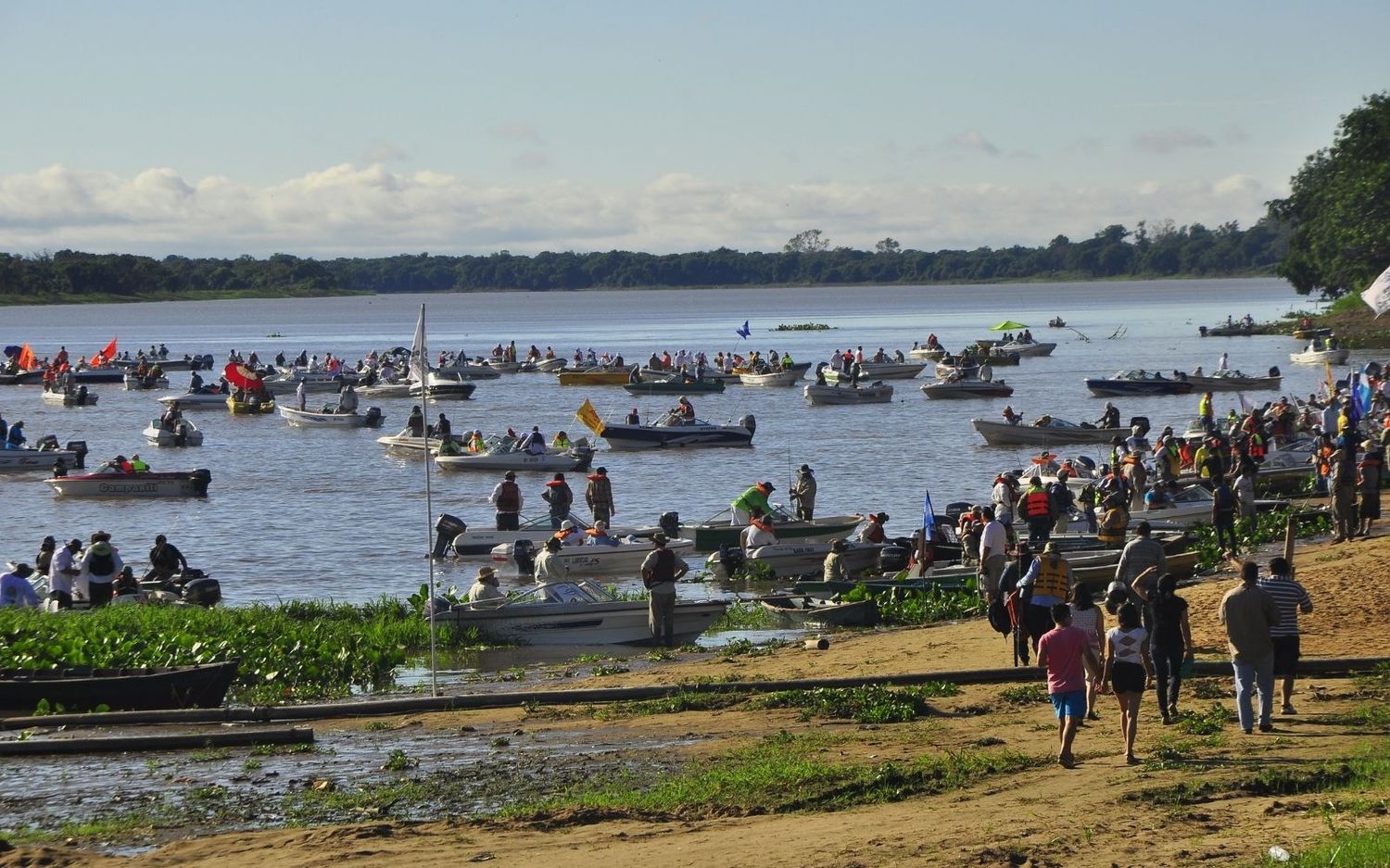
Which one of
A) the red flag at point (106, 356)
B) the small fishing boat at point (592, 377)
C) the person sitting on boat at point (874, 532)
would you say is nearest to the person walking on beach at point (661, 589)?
the person sitting on boat at point (874, 532)

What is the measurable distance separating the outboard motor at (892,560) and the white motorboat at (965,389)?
4780 centimetres

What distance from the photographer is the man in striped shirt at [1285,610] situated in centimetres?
1442

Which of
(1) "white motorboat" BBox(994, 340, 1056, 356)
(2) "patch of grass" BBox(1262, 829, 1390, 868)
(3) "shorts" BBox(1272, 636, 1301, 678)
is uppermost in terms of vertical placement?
(3) "shorts" BBox(1272, 636, 1301, 678)

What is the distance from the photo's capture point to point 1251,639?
1399 centimetres

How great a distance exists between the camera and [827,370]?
83812 millimetres

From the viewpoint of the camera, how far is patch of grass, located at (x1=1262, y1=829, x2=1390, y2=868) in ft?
32.0

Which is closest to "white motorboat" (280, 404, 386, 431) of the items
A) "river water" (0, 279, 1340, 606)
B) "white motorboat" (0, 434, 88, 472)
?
"river water" (0, 279, 1340, 606)

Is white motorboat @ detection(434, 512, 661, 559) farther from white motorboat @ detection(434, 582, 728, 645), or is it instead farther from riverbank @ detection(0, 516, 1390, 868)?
riverbank @ detection(0, 516, 1390, 868)

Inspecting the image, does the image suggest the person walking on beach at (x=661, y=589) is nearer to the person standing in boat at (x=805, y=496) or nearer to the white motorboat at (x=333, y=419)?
the person standing in boat at (x=805, y=496)

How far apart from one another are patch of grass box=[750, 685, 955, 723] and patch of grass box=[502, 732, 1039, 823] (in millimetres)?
1782

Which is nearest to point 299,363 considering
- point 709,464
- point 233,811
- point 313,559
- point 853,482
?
point 709,464

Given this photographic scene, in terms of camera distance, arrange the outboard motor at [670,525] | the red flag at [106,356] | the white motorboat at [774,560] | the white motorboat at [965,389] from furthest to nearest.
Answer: the red flag at [106,356] → the white motorboat at [965,389] → the outboard motor at [670,525] → the white motorboat at [774,560]

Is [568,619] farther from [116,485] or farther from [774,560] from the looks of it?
[116,485]

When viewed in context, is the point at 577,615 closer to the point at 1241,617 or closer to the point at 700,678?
the point at 700,678
